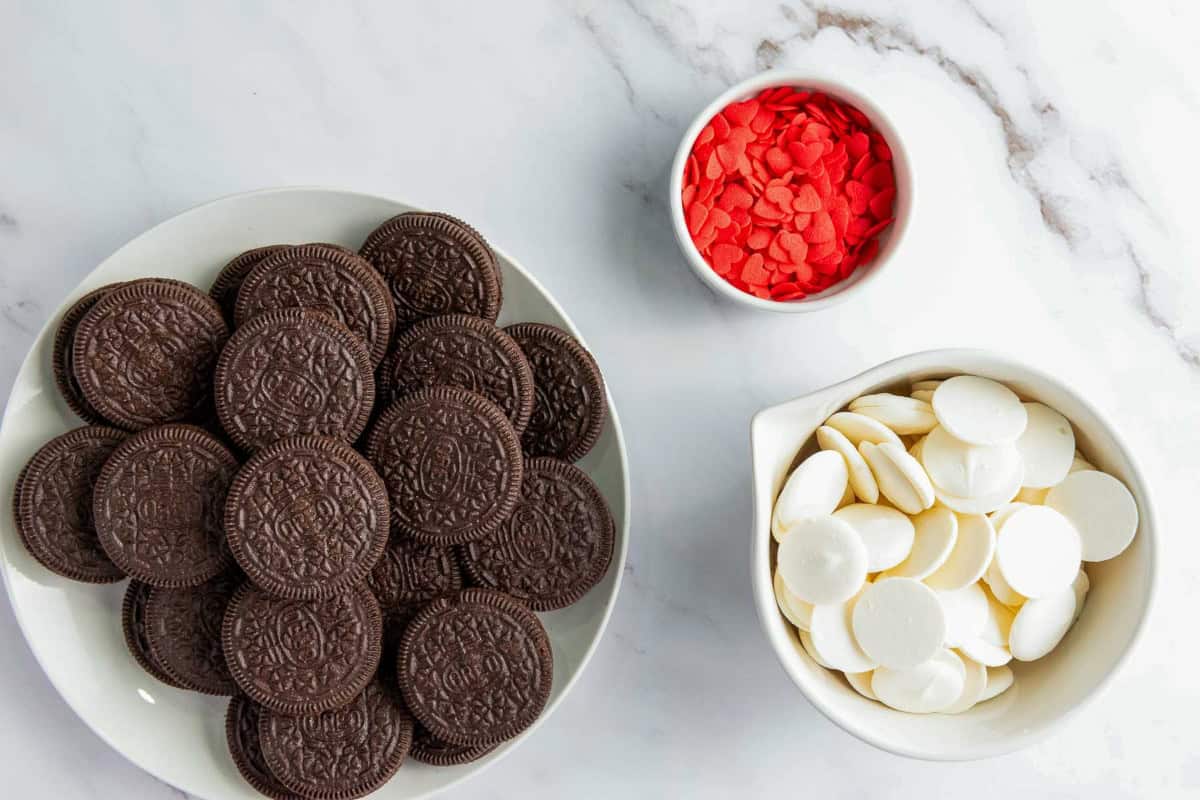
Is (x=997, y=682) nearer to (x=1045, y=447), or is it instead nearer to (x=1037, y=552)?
(x=1037, y=552)

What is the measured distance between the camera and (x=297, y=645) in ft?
3.87

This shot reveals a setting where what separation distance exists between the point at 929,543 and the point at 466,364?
57cm

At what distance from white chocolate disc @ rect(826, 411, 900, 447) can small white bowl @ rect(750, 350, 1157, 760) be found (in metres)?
0.01

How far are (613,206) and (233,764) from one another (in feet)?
2.92

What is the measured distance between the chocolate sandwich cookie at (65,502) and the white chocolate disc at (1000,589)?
1.02m

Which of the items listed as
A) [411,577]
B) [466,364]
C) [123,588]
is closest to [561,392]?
[466,364]

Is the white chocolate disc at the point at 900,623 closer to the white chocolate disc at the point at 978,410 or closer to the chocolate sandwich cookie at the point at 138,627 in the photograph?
the white chocolate disc at the point at 978,410

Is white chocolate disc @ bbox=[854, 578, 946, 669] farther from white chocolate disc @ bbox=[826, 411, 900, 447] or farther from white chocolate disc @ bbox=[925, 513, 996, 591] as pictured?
white chocolate disc @ bbox=[826, 411, 900, 447]

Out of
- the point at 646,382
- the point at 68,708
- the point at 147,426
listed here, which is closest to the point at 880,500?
the point at 646,382

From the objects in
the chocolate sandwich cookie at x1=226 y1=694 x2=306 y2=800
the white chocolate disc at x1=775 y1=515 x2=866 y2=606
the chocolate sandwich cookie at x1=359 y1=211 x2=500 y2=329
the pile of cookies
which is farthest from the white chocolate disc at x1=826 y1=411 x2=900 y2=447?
the chocolate sandwich cookie at x1=226 y1=694 x2=306 y2=800

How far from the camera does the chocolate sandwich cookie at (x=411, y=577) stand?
1.23 metres

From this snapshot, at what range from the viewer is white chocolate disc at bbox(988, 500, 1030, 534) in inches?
45.1

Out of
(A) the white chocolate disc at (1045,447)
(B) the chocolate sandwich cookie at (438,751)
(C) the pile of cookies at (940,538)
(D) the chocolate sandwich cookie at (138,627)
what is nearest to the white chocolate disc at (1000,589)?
(C) the pile of cookies at (940,538)

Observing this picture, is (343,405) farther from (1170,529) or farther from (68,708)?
(1170,529)
